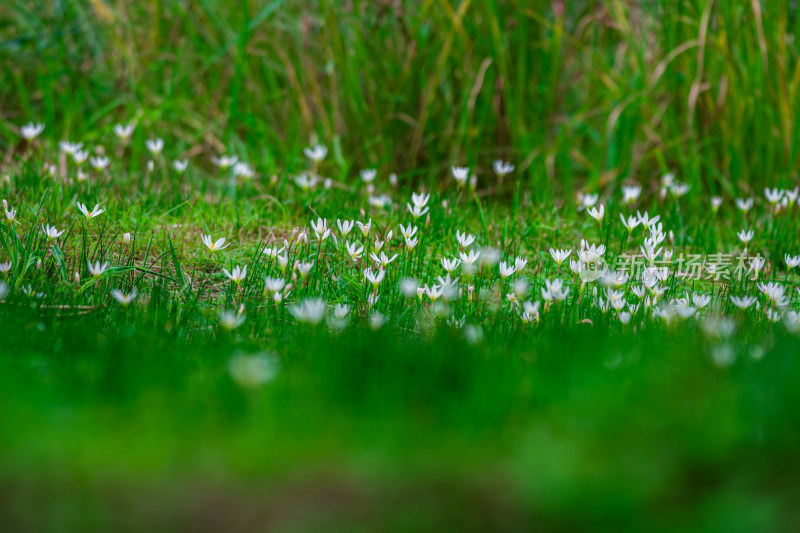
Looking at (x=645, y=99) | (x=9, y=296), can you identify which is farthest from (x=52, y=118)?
(x=645, y=99)

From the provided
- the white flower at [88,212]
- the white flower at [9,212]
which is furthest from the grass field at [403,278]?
the white flower at [88,212]

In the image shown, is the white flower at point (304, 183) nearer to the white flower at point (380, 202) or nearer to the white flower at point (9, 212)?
the white flower at point (380, 202)

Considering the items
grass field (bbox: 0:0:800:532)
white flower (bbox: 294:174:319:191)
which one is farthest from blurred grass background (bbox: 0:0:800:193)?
white flower (bbox: 294:174:319:191)

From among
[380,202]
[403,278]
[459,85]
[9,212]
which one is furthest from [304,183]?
[459,85]

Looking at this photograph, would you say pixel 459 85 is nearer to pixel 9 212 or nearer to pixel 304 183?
pixel 304 183

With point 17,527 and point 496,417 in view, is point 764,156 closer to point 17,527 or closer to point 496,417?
point 496,417
